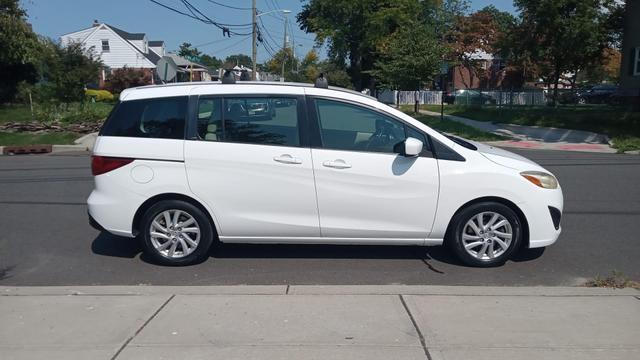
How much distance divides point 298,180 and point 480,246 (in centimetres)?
191

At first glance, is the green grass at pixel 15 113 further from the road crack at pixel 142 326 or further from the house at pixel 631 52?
the house at pixel 631 52

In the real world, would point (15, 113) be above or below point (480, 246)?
above

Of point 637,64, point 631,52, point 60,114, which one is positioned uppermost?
point 631,52

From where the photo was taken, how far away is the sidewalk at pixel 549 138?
744 inches

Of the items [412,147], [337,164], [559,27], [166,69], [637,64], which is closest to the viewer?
[412,147]

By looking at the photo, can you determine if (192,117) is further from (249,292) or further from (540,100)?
(540,100)

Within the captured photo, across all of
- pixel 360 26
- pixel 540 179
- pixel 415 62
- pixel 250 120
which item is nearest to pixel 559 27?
pixel 415 62

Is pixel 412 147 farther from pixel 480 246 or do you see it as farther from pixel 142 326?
pixel 142 326

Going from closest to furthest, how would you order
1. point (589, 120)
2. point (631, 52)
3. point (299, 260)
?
point (299, 260) → point (589, 120) → point (631, 52)

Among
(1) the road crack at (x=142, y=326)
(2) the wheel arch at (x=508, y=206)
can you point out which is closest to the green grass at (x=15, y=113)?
(1) the road crack at (x=142, y=326)

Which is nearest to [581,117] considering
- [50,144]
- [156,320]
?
A: [50,144]

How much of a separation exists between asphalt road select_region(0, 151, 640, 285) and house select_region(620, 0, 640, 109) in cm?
2186

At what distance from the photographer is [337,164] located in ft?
18.9

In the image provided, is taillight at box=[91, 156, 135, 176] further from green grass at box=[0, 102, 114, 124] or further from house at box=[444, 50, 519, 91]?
house at box=[444, 50, 519, 91]
